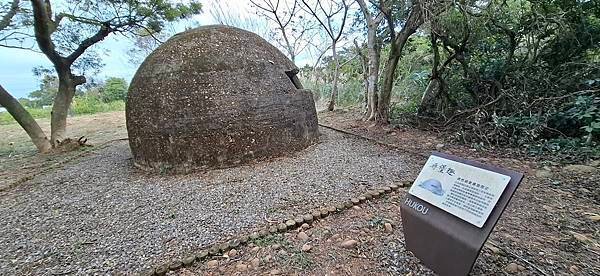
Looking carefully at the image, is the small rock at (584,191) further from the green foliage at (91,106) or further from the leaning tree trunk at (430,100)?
the green foliage at (91,106)

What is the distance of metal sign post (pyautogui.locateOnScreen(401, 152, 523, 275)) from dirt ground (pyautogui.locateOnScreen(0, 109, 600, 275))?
0.29 meters

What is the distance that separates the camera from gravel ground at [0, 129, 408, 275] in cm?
268

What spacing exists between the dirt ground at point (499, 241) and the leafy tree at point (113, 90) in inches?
782

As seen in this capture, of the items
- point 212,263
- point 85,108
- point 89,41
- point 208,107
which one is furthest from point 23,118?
point 85,108

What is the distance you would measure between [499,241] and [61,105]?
9.59 meters

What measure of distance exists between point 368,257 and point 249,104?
10.4 feet

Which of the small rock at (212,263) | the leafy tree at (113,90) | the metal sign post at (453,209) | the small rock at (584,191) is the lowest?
the small rock at (212,263)

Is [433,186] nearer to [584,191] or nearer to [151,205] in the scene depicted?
[584,191]

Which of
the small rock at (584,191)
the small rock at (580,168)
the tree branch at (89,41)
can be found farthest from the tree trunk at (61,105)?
the small rock at (580,168)

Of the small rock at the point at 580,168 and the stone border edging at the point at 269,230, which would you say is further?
the small rock at the point at 580,168

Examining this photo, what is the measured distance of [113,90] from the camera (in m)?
19.2

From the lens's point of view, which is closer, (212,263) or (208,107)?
(212,263)

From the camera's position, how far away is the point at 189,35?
5.36 metres

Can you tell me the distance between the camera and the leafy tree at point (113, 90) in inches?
743
